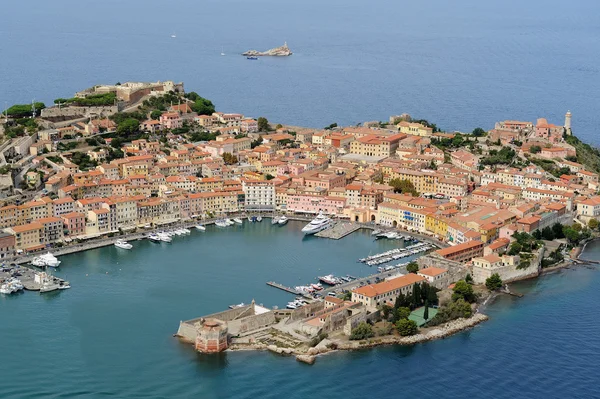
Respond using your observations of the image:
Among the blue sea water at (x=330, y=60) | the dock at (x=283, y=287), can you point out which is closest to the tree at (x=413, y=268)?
the dock at (x=283, y=287)

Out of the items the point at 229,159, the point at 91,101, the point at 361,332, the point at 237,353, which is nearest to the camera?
the point at 237,353

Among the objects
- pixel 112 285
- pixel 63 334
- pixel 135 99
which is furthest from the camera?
pixel 135 99

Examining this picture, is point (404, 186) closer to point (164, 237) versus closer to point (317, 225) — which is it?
point (317, 225)

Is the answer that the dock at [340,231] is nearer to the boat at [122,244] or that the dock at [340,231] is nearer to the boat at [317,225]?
the boat at [317,225]

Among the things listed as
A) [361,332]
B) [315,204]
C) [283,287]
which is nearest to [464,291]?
[361,332]

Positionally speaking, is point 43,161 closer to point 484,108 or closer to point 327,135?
point 327,135

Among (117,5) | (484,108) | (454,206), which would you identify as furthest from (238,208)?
(117,5)
